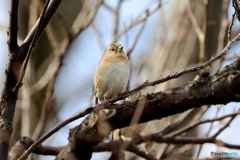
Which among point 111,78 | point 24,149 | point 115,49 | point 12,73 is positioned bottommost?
point 24,149

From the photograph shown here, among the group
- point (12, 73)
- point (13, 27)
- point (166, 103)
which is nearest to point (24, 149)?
point (12, 73)

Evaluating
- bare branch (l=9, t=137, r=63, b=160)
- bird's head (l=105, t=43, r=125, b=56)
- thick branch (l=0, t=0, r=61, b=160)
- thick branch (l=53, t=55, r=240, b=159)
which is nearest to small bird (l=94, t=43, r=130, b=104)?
bird's head (l=105, t=43, r=125, b=56)

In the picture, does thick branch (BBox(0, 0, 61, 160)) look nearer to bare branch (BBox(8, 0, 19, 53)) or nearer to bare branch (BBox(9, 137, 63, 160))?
bare branch (BBox(8, 0, 19, 53))

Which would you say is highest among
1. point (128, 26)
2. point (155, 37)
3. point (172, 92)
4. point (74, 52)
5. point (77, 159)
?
point (74, 52)

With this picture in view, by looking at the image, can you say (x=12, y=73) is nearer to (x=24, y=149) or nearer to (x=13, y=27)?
(x=13, y=27)

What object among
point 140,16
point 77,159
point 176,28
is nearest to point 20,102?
point 140,16

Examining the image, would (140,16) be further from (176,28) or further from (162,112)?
(162,112)

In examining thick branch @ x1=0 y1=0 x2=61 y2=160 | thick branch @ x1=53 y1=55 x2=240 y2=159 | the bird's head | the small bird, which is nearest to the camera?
thick branch @ x1=53 y1=55 x2=240 y2=159

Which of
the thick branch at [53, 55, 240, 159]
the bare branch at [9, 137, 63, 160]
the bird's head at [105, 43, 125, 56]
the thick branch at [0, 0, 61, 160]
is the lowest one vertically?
the thick branch at [53, 55, 240, 159]
